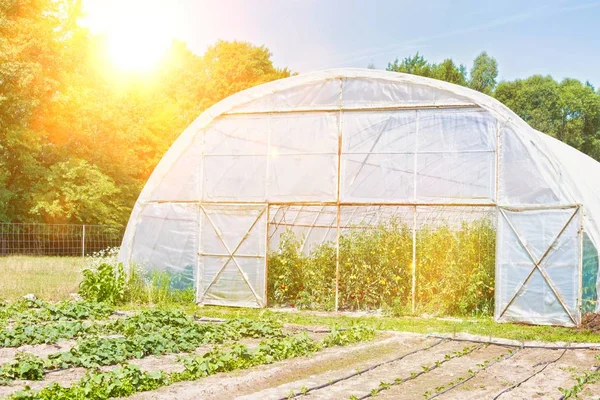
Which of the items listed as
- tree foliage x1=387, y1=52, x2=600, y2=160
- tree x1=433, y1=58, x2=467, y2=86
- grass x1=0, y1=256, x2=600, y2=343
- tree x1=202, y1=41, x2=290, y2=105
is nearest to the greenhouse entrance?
grass x1=0, y1=256, x2=600, y2=343

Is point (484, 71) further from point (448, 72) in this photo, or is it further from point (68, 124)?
point (68, 124)

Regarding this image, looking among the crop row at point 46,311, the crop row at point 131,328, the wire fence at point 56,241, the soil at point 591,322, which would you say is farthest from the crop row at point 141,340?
the wire fence at point 56,241

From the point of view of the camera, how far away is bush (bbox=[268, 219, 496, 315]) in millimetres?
14508

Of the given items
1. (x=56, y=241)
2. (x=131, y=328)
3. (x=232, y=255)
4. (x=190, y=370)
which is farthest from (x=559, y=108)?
(x=190, y=370)

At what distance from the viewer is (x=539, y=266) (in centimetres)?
1334

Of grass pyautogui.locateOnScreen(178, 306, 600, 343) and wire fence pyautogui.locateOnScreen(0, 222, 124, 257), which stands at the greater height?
wire fence pyautogui.locateOnScreen(0, 222, 124, 257)

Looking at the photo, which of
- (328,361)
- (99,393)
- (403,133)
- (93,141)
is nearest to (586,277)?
(403,133)

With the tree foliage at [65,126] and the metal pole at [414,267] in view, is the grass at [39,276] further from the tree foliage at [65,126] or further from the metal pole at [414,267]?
the metal pole at [414,267]

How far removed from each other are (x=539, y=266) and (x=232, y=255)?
593 cm

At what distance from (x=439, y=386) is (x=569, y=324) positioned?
6.20 meters

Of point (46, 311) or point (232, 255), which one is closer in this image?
point (46, 311)

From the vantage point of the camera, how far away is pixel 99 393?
6.69 m

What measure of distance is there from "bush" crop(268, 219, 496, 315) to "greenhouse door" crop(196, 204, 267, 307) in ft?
1.98

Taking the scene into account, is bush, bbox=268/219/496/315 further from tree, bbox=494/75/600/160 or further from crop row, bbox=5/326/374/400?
tree, bbox=494/75/600/160
